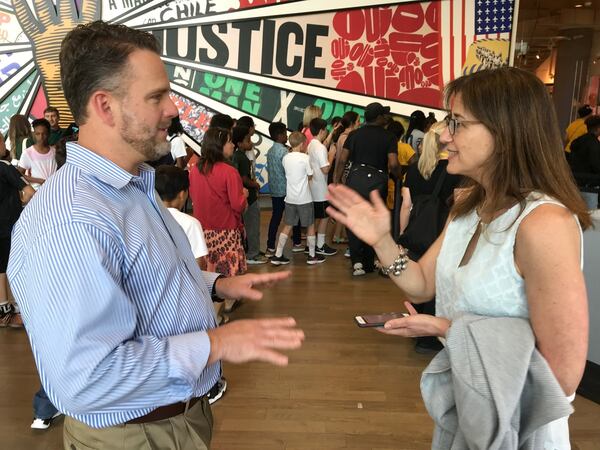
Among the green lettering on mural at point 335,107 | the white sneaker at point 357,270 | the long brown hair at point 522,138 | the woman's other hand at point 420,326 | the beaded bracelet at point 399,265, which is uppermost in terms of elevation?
the long brown hair at point 522,138

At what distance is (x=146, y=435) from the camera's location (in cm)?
131

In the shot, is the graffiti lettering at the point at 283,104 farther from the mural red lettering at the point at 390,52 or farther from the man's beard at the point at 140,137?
the man's beard at the point at 140,137

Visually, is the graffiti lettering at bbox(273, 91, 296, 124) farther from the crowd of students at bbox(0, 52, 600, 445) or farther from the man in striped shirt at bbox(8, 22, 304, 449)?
the man in striped shirt at bbox(8, 22, 304, 449)

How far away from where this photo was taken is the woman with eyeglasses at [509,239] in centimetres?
116

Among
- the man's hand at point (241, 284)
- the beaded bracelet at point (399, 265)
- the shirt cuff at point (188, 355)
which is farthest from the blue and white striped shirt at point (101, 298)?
the beaded bracelet at point (399, 265)

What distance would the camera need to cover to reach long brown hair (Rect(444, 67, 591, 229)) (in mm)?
1286

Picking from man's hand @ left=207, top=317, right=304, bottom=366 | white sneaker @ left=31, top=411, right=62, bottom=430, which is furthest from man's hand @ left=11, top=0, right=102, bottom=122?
man's hand @ left=207, top=317, right=304, bottom=366

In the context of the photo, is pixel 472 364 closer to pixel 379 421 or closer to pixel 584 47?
pixel 379 421

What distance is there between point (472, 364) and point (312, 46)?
8.11m

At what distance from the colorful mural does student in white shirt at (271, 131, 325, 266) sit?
3.21 meters

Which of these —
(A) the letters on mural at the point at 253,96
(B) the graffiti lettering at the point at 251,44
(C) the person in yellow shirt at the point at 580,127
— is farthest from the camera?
(A) the letters on mural at the point at 253,96

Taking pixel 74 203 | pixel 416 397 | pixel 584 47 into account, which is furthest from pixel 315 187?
pixel 584 47

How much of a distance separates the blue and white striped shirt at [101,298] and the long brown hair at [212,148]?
2.90 metres

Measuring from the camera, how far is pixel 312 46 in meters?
8.49
